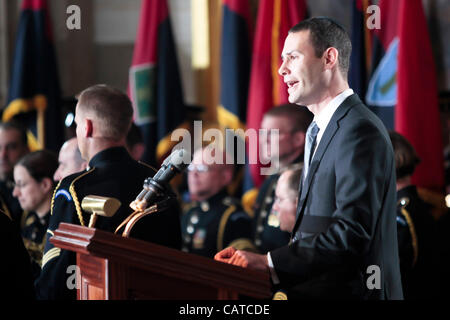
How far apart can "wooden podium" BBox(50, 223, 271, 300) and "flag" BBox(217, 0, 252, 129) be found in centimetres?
389

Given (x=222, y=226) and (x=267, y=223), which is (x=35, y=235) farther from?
(x=267, y=223)

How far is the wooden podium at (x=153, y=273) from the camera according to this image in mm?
1679

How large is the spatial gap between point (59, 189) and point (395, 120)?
9.04ft

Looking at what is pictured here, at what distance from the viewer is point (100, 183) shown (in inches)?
97.1

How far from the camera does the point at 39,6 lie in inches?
239

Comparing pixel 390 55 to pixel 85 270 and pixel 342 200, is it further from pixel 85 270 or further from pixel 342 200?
pixel 85 270

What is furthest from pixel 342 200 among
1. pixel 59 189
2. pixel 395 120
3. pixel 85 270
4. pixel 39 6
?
pixel 39 6

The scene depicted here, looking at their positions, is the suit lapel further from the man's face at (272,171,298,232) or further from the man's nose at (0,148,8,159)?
the man's nose at (0,148,8,159)

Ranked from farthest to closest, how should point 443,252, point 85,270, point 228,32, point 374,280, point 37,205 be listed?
point 228,32 → point 443,252 → point 37,205 → point 374,280 → point 85,270

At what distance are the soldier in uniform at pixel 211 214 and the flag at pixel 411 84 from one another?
1161 millimetres

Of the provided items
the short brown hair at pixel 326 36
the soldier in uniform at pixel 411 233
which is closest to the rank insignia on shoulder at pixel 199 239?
the soldier in uniform at pixel 411 233

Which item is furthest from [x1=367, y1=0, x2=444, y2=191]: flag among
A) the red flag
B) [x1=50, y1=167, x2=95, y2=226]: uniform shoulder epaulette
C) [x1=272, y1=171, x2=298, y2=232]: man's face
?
[x1=50, y1=167, x2=95, y2=226]: uniform shoulder epaulette

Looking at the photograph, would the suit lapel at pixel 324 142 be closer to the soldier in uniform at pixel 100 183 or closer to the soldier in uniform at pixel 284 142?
the soldier in uniform at pixel 100 183

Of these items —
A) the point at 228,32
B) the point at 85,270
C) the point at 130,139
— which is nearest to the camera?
the point at 85,270
